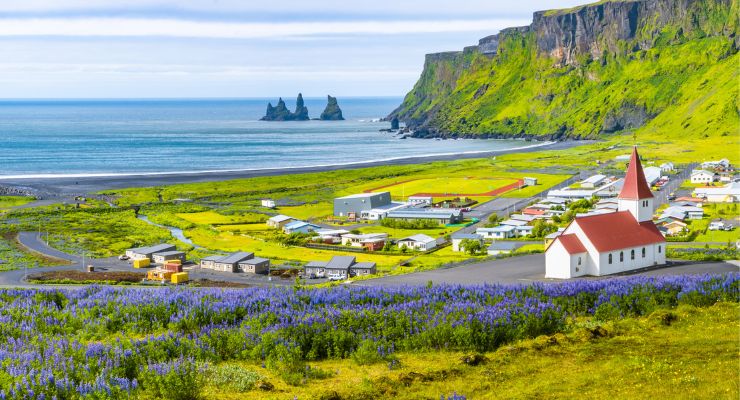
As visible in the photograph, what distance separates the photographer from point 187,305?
2470 cm

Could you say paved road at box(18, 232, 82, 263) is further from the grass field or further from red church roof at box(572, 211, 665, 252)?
red church roof at box(572, 211, 665, 252)

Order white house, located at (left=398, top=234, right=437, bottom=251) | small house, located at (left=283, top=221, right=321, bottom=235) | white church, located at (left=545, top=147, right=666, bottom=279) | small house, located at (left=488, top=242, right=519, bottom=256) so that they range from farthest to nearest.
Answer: small house, located at (left=283, top=221, right=321, bottom=235), white house, located at (left=398, top=234, right=437, bottom=251), small house, located at (left=488, top=242, right=519, bottom=256), white church, located at (left=545, top=147, right=666, bottom=279)

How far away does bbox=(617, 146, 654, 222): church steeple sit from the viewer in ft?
157

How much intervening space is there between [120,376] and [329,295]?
10.1m

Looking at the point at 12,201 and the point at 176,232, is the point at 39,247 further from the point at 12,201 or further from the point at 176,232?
the point at 12,201

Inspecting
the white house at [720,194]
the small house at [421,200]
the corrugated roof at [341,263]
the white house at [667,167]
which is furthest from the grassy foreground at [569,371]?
the white house at [667,167]

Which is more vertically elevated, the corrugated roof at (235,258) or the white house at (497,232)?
the corrugated roof at (235,258)

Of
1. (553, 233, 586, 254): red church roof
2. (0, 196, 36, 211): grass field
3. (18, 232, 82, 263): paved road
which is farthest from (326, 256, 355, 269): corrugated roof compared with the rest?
(0, 196, 36, 211): grass field

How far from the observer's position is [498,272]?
4491 centimetres

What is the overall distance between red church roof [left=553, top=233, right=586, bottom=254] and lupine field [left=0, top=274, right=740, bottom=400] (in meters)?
14.2

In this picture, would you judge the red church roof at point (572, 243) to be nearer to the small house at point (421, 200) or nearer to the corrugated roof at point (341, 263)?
the corrugated roof at point (341, 263)

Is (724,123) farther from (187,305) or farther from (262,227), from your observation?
(187,305)

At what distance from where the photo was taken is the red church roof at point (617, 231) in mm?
44438

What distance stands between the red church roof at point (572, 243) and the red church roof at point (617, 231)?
623 millimetres
